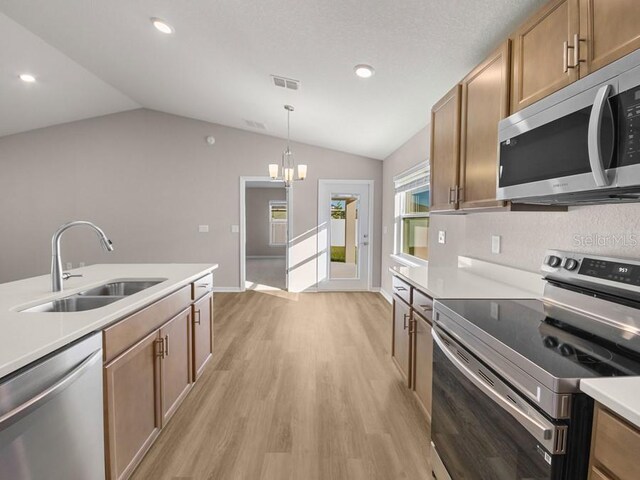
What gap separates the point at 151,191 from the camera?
5883 millimetres

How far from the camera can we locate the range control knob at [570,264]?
1428 millimetres

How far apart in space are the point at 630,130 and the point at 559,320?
73 cm

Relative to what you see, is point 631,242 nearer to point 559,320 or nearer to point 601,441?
point 559,320

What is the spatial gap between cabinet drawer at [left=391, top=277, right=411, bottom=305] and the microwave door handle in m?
1.35

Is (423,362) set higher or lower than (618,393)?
lower

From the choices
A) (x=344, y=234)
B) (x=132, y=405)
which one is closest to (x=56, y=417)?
(x=132, y=405)

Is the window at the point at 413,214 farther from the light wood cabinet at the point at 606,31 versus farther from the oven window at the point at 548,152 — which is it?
the light wood cabinet at the point at 606,31

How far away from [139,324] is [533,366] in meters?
1.61

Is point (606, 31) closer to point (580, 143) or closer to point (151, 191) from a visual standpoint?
point (580, 143)

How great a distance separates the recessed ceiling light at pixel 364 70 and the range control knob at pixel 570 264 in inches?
77.7

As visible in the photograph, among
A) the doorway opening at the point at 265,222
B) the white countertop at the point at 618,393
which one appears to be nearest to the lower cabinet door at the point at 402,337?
the white countertop at the point at 618,393

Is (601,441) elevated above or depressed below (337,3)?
below

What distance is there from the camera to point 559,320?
1.32m

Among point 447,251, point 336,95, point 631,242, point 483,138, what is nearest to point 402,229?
point 447,251
